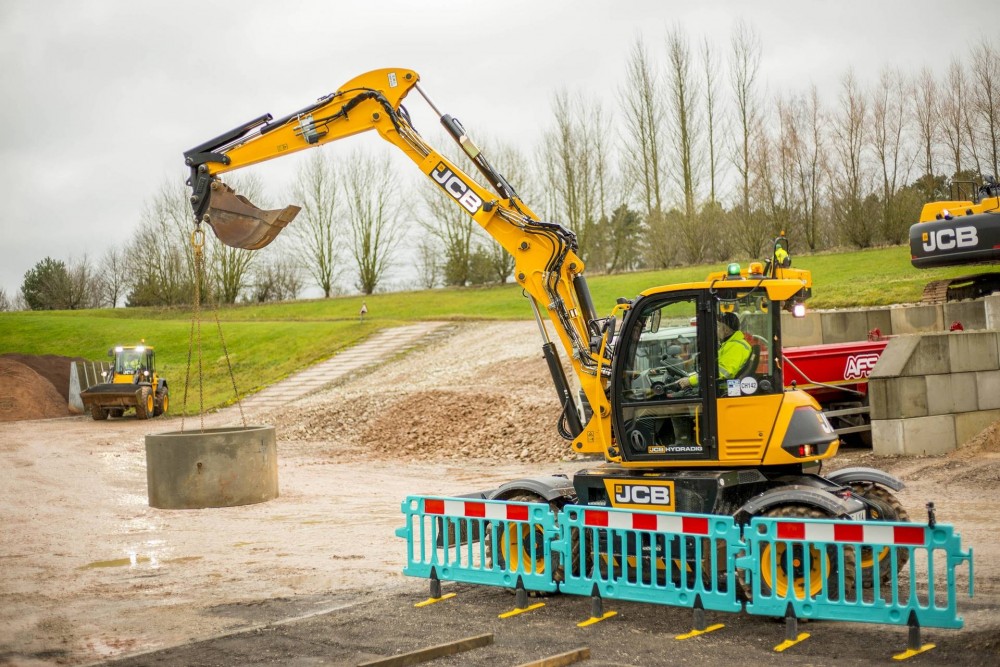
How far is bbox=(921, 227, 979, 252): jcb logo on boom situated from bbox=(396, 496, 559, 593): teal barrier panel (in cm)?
1602

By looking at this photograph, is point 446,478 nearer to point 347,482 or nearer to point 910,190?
point 347,482

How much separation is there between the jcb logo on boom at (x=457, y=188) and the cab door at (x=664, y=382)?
106 inches

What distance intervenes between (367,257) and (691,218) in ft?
63.1

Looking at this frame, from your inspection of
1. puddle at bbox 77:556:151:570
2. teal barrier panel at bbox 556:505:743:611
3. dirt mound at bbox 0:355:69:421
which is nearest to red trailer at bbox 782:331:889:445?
teal barrier panel at bbox 556:505:743:611

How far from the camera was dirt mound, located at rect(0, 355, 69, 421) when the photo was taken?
104 feet

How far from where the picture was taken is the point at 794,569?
7152 millimetres

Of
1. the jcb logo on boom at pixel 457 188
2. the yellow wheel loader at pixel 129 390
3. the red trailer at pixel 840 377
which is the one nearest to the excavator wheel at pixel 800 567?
the jcb logo on boom at pixel 457 188

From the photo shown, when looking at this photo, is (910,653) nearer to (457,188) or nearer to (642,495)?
(642,495)

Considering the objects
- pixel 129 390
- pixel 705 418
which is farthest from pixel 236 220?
pixel 129 390

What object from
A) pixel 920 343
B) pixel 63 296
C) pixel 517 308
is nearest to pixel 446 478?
pixel 920 343

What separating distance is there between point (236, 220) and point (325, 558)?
396cm

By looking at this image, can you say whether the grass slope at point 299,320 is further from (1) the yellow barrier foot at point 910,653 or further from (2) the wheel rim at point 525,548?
(1) the yellow barrier foot at point 910,653

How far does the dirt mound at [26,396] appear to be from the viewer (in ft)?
104

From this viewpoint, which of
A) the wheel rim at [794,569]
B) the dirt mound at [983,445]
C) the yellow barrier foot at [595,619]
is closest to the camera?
the wheel rim at [794,569]
